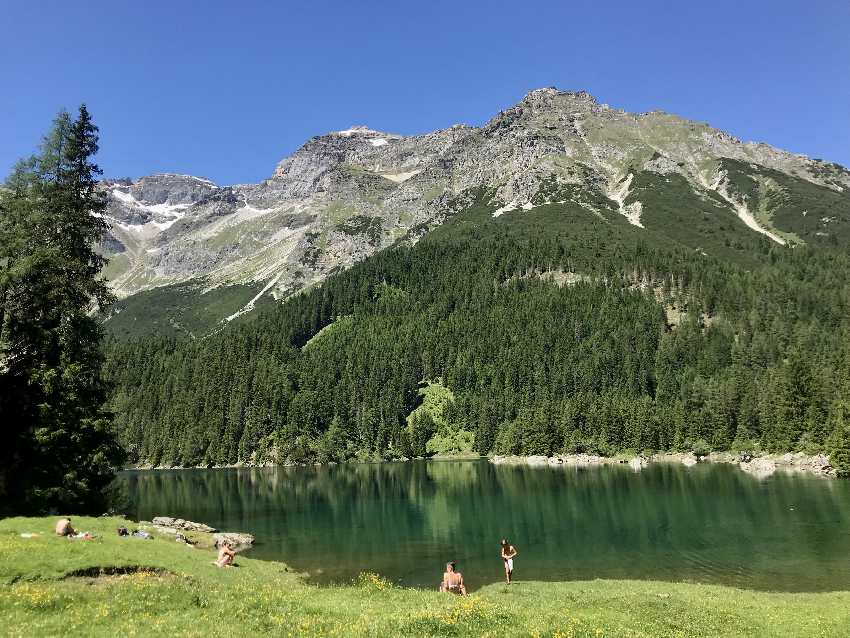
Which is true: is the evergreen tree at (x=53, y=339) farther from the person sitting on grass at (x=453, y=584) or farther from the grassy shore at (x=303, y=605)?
the person sitting on grass at (x=453, y=584)

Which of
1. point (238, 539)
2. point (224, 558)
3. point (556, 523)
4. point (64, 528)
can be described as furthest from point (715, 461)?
point (64, 528)

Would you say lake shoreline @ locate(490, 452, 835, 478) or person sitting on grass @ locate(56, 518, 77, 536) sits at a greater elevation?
person sitting on grass @ locate(56, 518, 77, 536)

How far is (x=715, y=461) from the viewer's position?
147 metres

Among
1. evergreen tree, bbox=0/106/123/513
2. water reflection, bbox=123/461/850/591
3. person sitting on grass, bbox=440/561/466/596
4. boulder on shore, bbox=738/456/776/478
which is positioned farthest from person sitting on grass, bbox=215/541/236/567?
boulder on shore, bbox=738/456/776/478

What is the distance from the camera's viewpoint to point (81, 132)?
193 feet

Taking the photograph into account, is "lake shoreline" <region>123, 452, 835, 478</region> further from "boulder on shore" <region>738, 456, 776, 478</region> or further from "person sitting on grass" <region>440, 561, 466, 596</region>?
"person sitting on grass" <region>440, 561, 466, 596</region>

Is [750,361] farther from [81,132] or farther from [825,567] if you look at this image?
[81,132]

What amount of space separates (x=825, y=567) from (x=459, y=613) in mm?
40977

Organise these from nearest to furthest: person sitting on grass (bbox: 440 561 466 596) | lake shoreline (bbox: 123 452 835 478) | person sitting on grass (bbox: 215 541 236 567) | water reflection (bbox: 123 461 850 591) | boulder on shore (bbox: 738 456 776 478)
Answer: person sitting on grass (bbox: 440 561 466 596)
person sitting on grass (bbox: 215 541 236 567)
water reflection (bbox: 123 461 850 591)
lake shoreline (bbox: 123 452 835 478)
boulder on shore (bbox: 738 456 776 478)

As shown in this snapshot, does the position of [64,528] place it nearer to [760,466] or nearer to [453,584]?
[453,584]

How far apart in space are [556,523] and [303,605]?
55058 millimetres

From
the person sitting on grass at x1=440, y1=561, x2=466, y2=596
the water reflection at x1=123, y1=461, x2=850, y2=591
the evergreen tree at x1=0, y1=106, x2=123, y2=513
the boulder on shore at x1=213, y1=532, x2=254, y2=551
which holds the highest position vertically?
the evergreen tree at x1=0, y1=106, x2=123, y2=513

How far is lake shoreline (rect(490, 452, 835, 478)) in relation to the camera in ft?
370

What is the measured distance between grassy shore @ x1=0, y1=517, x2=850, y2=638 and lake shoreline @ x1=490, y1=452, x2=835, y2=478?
93.0 meters
